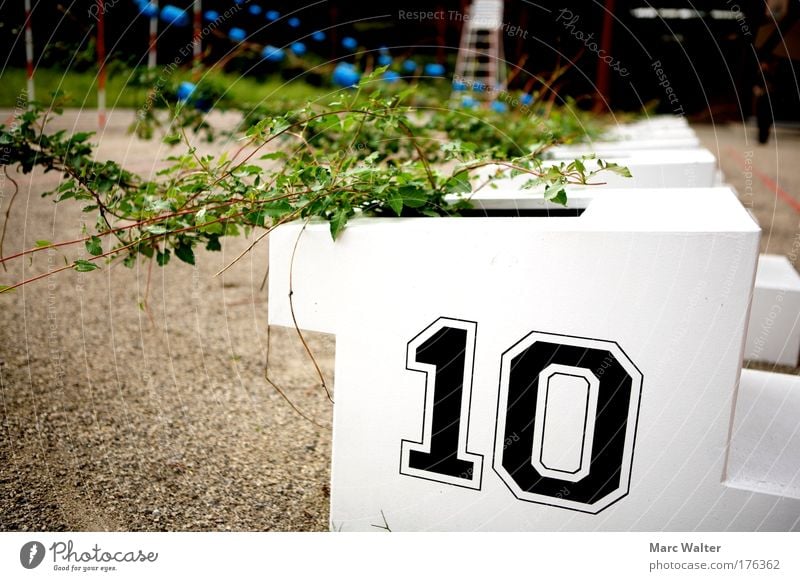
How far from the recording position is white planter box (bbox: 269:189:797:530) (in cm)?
137

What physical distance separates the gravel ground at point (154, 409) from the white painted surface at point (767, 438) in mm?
916

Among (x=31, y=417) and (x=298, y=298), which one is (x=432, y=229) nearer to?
(x=298, y=298)

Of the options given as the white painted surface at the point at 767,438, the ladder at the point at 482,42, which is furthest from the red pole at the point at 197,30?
the ladder at the point at 482,42

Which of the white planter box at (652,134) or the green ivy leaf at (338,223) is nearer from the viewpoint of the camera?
the green ivy leaf at (338,223)

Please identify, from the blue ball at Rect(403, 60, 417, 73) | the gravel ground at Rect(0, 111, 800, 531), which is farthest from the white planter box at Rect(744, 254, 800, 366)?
the blue ball at Rect(403, 60, 417, 73)

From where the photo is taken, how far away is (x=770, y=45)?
3.30 meters

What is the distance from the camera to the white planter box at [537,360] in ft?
4.50

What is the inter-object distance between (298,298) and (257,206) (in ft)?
0.80

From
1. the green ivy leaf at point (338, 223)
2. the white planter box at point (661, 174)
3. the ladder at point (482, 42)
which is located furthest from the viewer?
the ladder at point (482, 42)

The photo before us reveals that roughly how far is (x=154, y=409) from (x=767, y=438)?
171cm

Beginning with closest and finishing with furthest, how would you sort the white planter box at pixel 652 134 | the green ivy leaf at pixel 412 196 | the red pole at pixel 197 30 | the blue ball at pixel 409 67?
the green ivy leaf at pixel 412 196, the red pole at pixel 197 30, the white planter box at pixel 652 134, the blue ball at pixel 409 67

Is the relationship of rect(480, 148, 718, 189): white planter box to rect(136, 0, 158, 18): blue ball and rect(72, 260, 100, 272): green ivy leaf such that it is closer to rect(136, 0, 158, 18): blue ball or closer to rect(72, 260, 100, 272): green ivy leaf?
rect(72, 260, 100, 272): green ivy leaf

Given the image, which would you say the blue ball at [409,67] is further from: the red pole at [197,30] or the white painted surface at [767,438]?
the white painted surface at [767,438]
